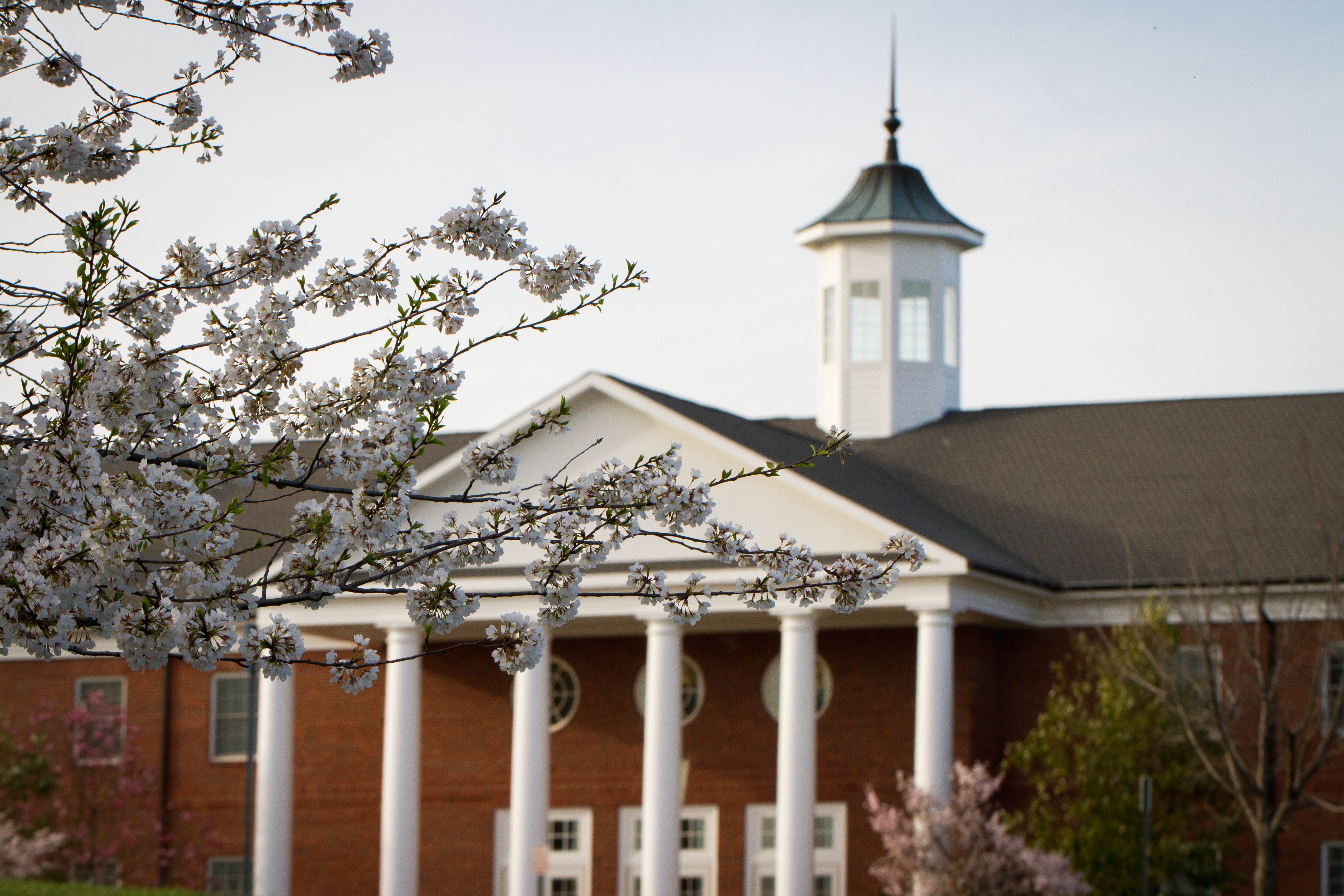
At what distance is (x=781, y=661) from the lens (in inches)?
1126

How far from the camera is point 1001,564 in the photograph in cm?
2828

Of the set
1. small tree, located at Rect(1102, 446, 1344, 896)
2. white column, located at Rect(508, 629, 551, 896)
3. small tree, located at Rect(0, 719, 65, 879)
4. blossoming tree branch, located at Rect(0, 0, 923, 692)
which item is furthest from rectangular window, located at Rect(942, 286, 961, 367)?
blossoming tree branch, located at Rect(0, 0, 923, 692)

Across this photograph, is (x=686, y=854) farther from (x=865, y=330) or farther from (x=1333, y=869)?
(x=865, y=330)

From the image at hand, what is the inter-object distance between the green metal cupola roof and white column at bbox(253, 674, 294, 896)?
13.7 metres

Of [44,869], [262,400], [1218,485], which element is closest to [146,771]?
[44,869]

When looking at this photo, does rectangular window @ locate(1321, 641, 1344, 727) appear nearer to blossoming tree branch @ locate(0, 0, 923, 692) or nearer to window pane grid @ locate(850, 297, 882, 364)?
window pane grid @ locate(850, 297, 882, 364)

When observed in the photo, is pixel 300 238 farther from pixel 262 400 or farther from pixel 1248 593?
pixel 1248 593

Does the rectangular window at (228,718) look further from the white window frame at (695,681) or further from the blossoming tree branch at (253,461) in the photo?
the blossoming tree branch at (253,461)

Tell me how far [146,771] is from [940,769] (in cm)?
1468

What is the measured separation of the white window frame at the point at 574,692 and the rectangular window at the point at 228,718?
18.5 ft

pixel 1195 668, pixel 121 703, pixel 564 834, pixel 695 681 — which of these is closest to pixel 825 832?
pixel 695 681

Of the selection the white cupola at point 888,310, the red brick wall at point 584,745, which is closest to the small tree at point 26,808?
the red brick wall at point 584,745

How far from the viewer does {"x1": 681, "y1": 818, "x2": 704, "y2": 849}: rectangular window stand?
3122 cm

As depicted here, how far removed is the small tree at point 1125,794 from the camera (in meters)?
26.3
